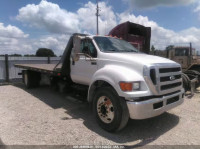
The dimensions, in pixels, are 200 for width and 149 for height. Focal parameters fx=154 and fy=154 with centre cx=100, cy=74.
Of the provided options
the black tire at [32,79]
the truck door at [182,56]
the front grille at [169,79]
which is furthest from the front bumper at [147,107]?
the truck door at [182,56]

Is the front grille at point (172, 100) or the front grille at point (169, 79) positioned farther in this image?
the front grille at point (172, 100)

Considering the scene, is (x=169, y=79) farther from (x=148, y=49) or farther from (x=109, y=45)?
(x=148, y=49)

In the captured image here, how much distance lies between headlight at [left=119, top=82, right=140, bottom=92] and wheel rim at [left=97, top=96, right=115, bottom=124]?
53 centimetres

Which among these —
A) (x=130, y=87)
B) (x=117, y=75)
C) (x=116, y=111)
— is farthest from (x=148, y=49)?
(x=116, y=111)

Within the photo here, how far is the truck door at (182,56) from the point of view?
9.63 m

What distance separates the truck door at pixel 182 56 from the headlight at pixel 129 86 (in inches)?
316

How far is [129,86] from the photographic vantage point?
3006 millimetres

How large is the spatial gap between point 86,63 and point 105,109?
1.58m

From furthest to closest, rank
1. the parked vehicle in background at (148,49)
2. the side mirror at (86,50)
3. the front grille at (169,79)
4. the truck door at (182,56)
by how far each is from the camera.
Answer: the truck door at (182,56)
the parked vehicle in background at (148,49)
the side mirror at (86,50)
the front grille at (169,79)

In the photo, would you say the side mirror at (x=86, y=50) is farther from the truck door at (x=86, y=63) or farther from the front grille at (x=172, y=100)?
the front grille at (x=172, y=100)

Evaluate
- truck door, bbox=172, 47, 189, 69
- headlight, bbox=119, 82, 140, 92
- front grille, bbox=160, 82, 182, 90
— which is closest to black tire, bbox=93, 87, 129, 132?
headlight, bbox=119, 82, 140, 92

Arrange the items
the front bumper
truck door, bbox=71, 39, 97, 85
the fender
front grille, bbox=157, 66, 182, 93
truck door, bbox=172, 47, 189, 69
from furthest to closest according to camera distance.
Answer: truck door, bbox=172, 47, 189, 69 < truck door, bbox=71, 39, 97, 85 < front grille, bbox=157, 66, 182, 93 < the fender < the front bumper

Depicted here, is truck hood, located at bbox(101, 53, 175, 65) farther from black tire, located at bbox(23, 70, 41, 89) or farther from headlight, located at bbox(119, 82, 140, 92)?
black tire, located at bbox(23, 70, 41, 89)

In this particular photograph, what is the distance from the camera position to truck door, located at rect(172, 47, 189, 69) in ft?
31.6
